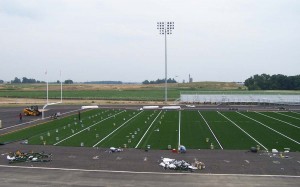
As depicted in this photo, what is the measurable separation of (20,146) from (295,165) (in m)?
19.9

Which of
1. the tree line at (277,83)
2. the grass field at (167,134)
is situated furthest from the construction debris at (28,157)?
the tree line at (277,83)

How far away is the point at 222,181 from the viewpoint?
19.2 meters

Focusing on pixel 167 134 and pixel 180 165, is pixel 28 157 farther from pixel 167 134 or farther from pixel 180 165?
Result: pixel 167 134

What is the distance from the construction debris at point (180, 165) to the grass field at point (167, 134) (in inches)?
223

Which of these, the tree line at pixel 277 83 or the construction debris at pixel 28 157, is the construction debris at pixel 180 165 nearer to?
the construction debris at pixel 28 157

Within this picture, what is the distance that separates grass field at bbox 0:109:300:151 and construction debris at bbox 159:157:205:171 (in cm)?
567

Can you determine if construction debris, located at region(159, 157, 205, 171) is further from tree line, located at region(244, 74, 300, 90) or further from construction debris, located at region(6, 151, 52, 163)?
tree line, located at region(244, 74, 300, 90)

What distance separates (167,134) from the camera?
35.0m

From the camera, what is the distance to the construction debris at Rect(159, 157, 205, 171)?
21.8 meters

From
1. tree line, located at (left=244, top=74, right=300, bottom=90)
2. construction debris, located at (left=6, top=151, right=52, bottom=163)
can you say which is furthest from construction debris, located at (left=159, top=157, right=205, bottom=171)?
tree line, located at (left=244, top=74, right=300, bottom=90)

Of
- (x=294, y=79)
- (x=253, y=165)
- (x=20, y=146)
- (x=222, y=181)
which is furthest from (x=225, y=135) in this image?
(x=294, y=79)

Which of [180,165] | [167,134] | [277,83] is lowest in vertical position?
[180,165]

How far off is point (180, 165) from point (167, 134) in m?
13.1

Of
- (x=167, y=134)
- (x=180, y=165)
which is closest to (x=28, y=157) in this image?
(x=180, y=165)
